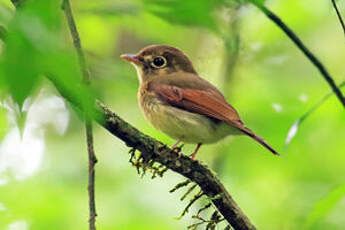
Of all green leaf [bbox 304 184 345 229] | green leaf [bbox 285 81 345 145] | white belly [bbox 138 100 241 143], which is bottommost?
green leaf [bbox 304 184 345 229]

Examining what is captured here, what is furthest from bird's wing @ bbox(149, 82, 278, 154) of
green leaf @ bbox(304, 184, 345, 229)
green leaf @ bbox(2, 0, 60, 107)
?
green leaf @ bbox(2, 0, 60, 107)

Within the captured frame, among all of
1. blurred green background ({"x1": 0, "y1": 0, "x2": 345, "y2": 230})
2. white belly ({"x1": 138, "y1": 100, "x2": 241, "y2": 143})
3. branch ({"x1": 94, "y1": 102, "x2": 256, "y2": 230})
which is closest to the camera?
branch ({"x1": 94, "y1": 102, "x2": 256, "y2": 230})

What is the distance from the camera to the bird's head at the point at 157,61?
5.63 metres

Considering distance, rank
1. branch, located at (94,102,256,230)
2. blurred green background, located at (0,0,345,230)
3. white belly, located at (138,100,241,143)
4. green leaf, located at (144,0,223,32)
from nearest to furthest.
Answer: green leaf, located at (144,0,223,32) → branch, located at (94,102,256,230) → white belly, located at (138,100,241,143) → blurred green background, located at (0,0,345,230)

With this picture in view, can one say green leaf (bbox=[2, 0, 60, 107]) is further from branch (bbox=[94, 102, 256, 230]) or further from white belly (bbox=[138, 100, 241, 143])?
white belly (bbox=[138, 100, 241, 143])

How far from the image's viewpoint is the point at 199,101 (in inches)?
191

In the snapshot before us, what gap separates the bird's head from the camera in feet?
18.5

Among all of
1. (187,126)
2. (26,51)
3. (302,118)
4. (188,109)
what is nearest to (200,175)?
(302,118)

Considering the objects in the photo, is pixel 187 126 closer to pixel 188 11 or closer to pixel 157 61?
pixel 157 61

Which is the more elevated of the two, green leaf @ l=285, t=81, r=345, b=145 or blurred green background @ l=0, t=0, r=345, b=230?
blurred green background @ l=0, t=0, r=345, b=230

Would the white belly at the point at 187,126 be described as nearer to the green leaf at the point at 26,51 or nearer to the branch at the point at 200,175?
the branch at the point at 200,175

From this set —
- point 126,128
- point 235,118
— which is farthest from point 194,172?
point 235,118

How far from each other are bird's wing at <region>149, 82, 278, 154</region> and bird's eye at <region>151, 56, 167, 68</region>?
21.2 inches

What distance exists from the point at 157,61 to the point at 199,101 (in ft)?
3.30
